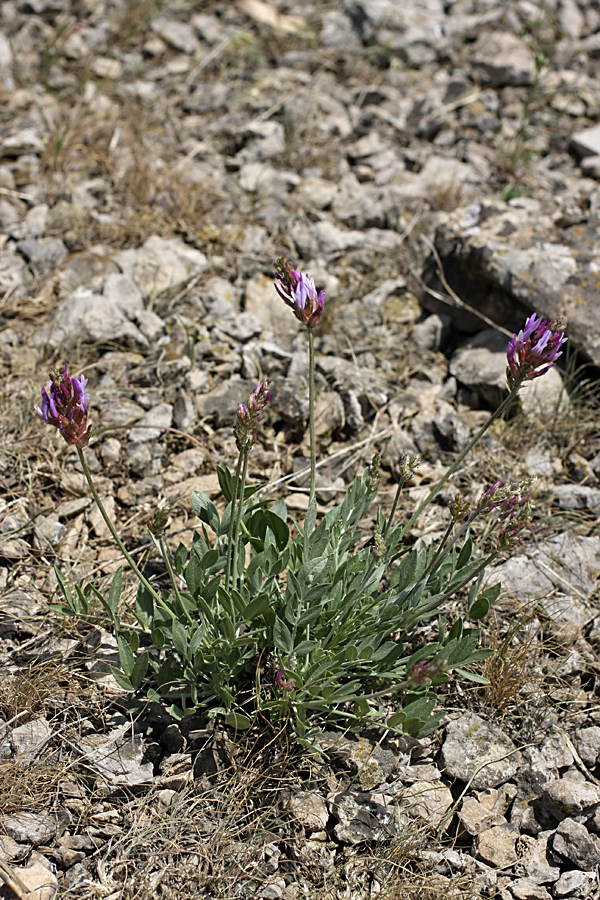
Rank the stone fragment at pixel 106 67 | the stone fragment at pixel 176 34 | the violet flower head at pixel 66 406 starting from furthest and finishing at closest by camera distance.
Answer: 1. the stone fragment at pixel 176 34
2. the stone fragment at pixel 106 67
3. the violet flower head at pixel 66 406

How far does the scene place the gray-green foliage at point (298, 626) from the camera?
229 centimetres

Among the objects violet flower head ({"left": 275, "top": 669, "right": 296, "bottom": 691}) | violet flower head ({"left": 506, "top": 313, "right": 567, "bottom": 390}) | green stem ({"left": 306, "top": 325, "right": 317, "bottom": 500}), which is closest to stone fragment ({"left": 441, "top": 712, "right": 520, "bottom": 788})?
violet flower head ({"left": 275, "top": 669, "right": 296, "bottom": 691})

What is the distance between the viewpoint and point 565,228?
14.2 ft

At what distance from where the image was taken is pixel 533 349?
78.7 inches

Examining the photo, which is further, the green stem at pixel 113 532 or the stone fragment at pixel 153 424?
the stone fragment at pixel 153 424

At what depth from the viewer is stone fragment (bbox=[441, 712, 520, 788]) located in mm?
2471

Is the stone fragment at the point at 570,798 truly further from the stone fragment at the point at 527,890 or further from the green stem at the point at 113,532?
the green stem at the point at 113,532

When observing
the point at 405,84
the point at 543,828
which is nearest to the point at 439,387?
the point at 543,828

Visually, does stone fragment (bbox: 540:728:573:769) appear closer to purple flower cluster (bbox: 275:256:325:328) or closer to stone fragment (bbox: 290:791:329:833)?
stone fragment (bbox: 290:791:329:833)

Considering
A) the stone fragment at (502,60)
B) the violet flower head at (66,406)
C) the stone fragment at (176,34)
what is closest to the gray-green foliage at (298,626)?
the violet flower head at (66,406)

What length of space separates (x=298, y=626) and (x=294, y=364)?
5.72 ft

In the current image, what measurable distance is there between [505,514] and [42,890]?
1.67 metres

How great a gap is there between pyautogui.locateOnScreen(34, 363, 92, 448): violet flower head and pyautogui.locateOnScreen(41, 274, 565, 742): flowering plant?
0.10 ft

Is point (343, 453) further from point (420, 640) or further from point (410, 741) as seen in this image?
point (410, 741)
